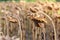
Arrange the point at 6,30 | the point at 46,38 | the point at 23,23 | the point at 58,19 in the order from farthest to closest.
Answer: the point at 6,30 → the point at 23,23 → the point at 46,38 → the point at 58,19

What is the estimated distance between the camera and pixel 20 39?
13.2 ft

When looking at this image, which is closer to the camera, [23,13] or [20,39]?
[20,39]

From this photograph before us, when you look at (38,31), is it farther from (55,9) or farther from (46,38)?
(55,9)

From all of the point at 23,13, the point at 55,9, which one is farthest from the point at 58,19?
the point at 23,13

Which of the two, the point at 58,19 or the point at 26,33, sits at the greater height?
the point at 58,19

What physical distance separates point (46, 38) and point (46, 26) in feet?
0.66

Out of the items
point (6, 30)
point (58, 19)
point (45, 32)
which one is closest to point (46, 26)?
point (45, 32)

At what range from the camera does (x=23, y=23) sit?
15.1ft

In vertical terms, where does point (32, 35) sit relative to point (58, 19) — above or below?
below

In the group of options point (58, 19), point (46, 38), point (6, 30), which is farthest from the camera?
point (6, 30)

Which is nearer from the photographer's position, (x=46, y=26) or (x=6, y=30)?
(x=46, y=26)

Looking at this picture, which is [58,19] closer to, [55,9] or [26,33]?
[55,9]

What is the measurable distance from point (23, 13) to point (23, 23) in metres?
0.22

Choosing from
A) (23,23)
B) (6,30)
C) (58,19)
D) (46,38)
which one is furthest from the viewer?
(6,30)
